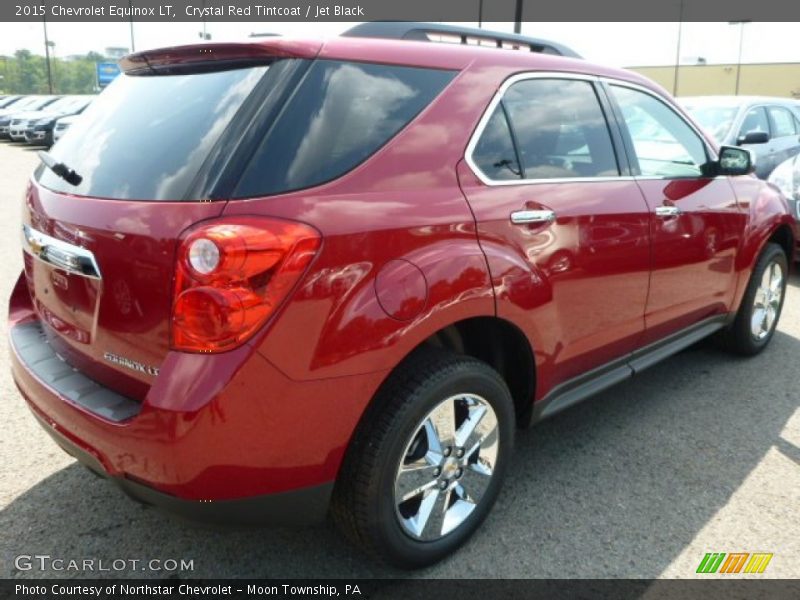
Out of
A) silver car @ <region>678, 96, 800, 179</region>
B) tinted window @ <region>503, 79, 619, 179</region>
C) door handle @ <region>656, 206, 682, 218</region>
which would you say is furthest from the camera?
silver car @ <region>678, 96, 800, 179</region>

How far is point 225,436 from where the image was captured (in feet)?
5.81

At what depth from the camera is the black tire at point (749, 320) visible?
14.0 ft

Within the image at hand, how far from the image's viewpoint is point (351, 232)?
192cm

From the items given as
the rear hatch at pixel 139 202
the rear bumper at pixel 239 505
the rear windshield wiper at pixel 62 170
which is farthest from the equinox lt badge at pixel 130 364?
the rear windshield wiper at pixel 62 170

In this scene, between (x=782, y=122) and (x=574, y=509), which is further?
(x=782, y=122)

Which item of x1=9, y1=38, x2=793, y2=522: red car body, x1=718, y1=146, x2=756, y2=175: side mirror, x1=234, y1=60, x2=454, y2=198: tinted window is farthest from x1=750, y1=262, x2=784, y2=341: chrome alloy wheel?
x1=234, y1=60, x2=454, y2=198: tinted window

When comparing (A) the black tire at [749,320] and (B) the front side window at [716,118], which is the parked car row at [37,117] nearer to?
(B) the front side window at [716,118]

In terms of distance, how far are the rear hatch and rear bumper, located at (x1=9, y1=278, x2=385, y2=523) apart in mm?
134

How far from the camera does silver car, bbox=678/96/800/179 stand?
8.59m

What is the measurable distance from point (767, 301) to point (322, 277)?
3.81m

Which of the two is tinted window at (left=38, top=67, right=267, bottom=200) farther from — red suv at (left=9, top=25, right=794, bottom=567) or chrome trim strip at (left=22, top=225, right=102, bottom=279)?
chrome trim strip at (left=22, top=225, right=102, bottom=279)

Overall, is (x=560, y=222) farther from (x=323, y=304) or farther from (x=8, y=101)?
(x=8, y=101)

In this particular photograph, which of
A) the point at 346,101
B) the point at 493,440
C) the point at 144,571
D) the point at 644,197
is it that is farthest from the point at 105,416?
the point at 644,197

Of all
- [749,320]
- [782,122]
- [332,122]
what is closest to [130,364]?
[332,122]
